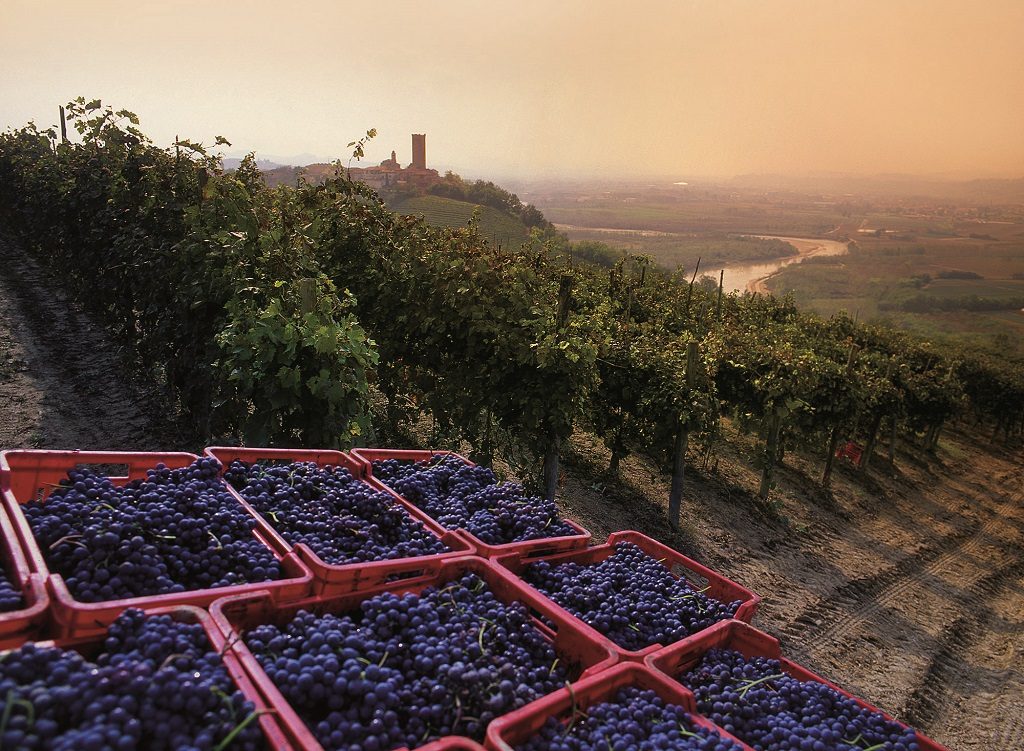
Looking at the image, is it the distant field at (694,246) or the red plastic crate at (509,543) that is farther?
the distant field at (694,246)

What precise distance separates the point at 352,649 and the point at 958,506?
16.2 metres

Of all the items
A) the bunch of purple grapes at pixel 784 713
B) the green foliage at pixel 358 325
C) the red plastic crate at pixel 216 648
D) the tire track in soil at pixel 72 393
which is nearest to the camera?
the red plastic crate at pixel 216 648

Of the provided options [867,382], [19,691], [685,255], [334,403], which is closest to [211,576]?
[19,691]

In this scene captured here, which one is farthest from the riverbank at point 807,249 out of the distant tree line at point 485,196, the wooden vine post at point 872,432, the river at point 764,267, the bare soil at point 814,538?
the bare soil at point 814,538

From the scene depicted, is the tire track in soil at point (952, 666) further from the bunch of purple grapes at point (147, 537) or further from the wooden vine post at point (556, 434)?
the bunch of purple grapes at point (147, 537)

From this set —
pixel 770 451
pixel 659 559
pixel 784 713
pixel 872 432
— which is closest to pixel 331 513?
pixel 659 559

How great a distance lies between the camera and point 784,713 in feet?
6.69

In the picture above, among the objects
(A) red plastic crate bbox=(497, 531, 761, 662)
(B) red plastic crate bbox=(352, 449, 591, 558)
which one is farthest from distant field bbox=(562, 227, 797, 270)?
(B) red plastic crate bbox=(352, 449, 591, 558)

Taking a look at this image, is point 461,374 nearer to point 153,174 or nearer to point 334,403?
point 334,403

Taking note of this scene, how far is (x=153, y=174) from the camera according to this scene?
22.8 feet

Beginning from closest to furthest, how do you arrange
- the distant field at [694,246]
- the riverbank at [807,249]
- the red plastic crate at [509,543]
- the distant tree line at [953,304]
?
1. the red plastic crate at [509,543]
2. the distant tree line at [953,304]
3. the distant field at [694,246]
4. the riverbank at [807,249]

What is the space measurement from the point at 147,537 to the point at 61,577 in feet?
0.98

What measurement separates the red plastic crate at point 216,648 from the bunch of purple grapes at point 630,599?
3.91 ft

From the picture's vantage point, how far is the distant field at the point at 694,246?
84.4 metres
